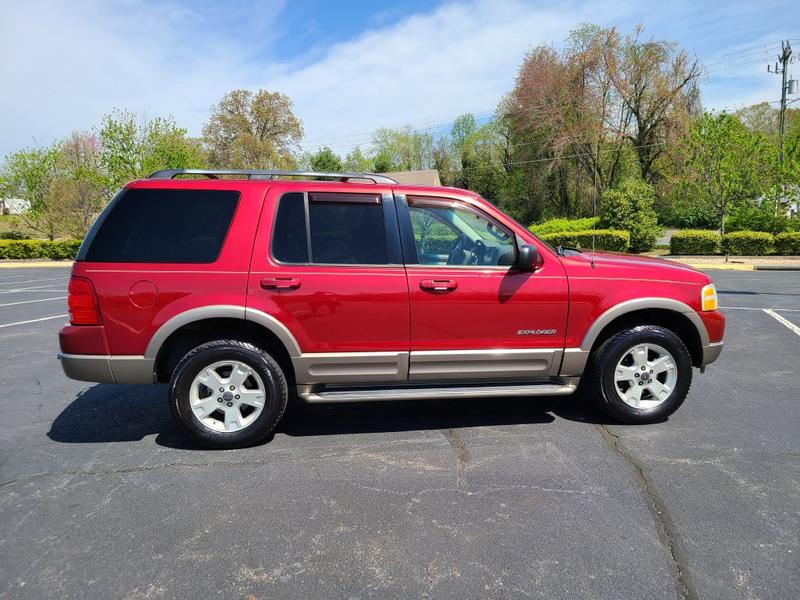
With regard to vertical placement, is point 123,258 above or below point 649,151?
below

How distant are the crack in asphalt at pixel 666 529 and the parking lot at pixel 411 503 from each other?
0.04 ft

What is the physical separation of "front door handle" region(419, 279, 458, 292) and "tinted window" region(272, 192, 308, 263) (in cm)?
90

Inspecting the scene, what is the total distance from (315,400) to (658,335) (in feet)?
8.89

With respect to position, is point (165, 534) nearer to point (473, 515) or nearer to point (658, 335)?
point (473, 515)

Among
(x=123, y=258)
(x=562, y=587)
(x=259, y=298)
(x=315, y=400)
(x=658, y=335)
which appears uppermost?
(x=123, y=258)

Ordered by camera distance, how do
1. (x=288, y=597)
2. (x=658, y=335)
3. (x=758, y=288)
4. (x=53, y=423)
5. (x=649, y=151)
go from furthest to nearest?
(x=649, y=151) → (x=758, y=288) → (x=53, y=423) → (x=658, y=335) → (x=288, y=597)

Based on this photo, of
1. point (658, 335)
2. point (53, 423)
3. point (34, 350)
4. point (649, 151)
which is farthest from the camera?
point (649, 151)

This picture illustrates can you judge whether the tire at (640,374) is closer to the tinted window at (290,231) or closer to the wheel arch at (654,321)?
the wheel arch at (654,321)

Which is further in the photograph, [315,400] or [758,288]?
[758,288]

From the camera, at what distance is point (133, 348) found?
3832 mm

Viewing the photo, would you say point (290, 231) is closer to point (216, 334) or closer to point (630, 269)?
point (216, 334)

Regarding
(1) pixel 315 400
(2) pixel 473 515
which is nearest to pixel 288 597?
(2) pixel 473 515

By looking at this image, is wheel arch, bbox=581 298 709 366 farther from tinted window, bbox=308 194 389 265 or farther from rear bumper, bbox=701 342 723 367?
tinted window, bbox=308 194 389 265

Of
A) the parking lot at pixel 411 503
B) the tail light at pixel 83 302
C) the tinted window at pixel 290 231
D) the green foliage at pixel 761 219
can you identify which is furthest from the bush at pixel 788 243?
the tail light at pixel 83 302
